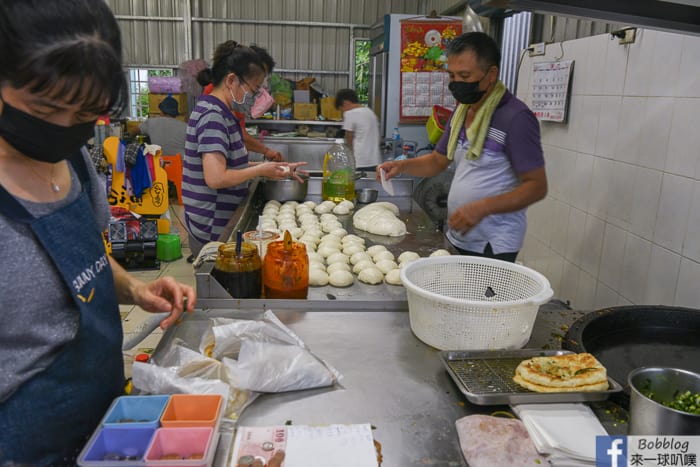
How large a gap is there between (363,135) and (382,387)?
4535 millimetres

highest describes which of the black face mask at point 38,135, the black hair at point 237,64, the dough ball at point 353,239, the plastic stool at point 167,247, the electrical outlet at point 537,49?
the electrical outlet at point 537,49

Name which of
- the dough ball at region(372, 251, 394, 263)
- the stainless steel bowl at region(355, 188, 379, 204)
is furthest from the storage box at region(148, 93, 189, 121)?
the dough ball at region(372, 251, 394, 263)

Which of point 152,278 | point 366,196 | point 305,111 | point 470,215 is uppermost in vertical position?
point 305,111

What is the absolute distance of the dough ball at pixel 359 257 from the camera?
2.24m

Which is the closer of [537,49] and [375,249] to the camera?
[375,249]

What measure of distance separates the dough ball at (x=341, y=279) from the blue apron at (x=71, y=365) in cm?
102

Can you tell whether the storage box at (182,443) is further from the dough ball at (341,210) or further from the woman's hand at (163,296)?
the dough ball at (341,210)

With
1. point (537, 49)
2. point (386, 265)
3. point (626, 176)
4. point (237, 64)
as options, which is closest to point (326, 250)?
point (386, 265)

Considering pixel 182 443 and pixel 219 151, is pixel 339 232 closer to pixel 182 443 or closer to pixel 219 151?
pixel 219 151

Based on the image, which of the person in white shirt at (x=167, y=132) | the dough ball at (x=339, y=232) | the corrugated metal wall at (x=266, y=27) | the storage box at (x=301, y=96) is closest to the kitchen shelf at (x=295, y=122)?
the storage box at (x=301, y=96)

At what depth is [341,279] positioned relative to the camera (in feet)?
6.57

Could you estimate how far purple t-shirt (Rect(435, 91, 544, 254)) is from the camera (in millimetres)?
2094

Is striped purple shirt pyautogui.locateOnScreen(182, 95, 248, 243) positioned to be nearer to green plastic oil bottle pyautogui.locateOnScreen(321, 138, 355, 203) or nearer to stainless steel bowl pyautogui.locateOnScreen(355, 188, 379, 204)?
green plastic oil bottle pyautogui.locateOnScreen(321, 138, 355, 203)

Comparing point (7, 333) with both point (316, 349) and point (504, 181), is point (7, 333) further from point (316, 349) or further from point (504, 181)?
point (504, 181)
